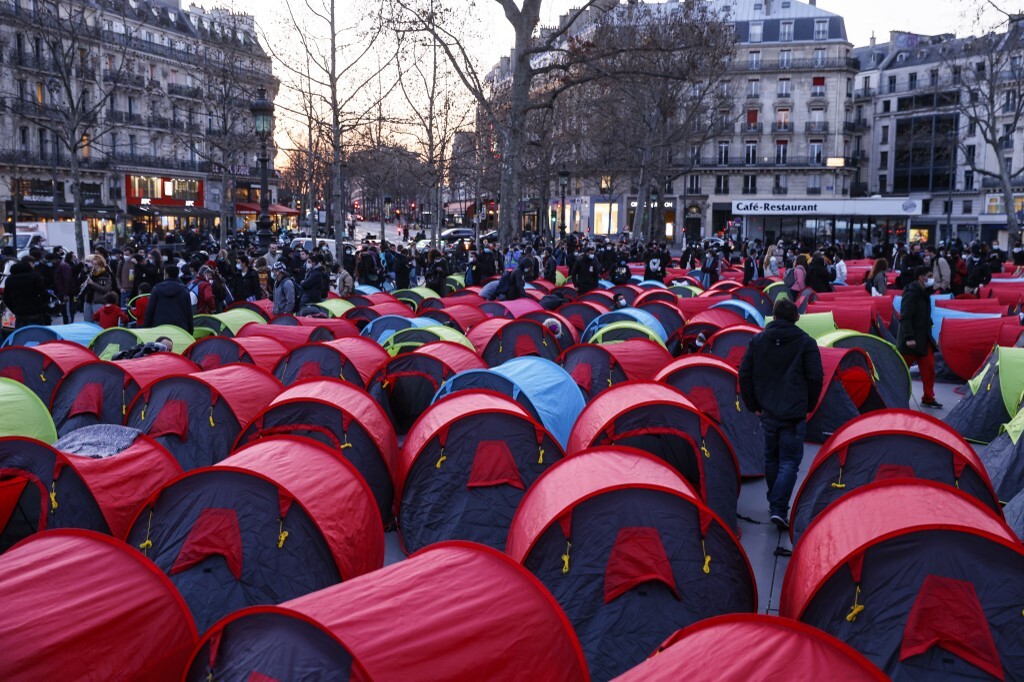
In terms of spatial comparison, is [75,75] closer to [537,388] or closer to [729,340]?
[729,340]

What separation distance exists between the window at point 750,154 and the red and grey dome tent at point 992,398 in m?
55.5

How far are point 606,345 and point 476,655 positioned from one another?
7509 millimetres

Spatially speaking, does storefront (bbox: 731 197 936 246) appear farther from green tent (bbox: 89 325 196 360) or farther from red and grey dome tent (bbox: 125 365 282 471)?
red and grey dome tent (bbox: 125 365 282 471)

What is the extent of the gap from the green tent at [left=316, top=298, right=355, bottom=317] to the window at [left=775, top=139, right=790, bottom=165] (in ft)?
174

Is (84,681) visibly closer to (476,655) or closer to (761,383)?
(476,655)

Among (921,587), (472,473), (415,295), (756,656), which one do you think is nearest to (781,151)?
(415,295)

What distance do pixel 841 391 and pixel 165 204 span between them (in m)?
54.5

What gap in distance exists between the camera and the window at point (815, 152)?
62750 mm

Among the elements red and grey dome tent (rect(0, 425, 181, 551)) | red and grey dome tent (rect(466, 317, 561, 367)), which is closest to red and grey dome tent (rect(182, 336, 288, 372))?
red and grey dome tent (rect(466, 317, 561, 367))

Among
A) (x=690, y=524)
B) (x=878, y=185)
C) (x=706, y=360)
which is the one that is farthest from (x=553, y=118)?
(x=690, y=524)

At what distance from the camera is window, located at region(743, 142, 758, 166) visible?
63562 millimetres

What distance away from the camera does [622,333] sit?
12.6 m

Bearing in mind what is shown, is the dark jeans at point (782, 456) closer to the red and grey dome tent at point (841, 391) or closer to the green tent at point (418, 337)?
the red and grey dome tent at point (841, 391)

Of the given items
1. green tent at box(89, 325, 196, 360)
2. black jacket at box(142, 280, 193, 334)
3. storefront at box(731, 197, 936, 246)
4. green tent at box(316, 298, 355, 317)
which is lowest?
green tent at box(89, 325, 196, 360)
